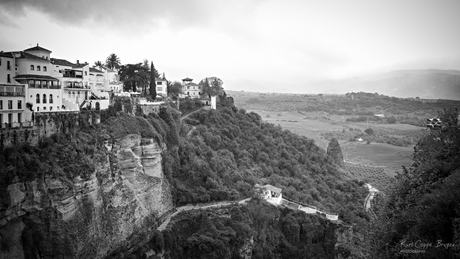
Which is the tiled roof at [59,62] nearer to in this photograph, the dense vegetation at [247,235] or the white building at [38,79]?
the white building at [38,79]

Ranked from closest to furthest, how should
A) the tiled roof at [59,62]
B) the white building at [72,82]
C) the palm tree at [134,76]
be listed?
the white building at [72,82] < the tiled roof at [59,62] < the palm tree at [134,76]

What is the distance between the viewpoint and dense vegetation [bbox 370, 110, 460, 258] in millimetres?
9883

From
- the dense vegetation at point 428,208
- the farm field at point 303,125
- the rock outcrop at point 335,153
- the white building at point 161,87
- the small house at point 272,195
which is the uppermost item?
the white building at point 161,87

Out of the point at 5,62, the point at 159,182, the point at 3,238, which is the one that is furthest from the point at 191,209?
the point at 5,62

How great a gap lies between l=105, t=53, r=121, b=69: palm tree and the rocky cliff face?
23.9 meters

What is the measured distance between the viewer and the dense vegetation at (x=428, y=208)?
32.4ft

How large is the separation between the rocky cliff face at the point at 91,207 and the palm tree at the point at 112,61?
23.9 m

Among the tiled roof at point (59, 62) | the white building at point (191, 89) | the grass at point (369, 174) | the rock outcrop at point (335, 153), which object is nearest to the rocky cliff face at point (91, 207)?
the tiled roof at point (59, 62)

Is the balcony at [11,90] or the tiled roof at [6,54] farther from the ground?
the tiled roof at [6,54]

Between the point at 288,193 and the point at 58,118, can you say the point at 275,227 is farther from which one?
the point at 58,118

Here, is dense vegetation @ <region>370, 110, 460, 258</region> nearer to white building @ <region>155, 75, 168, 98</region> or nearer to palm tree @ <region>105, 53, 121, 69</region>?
white building @ <region>155, 75, 168, 98</region>

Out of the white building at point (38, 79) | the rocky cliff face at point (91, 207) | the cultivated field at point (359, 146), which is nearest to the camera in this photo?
the rocky cliff face at point (91, 207)

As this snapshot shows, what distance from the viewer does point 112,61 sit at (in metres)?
53.9

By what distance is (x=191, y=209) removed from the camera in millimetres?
37406
